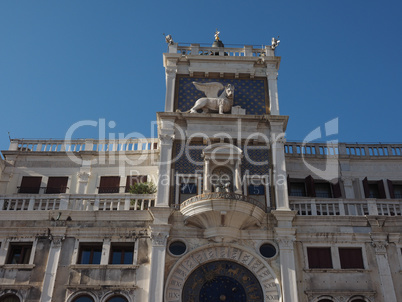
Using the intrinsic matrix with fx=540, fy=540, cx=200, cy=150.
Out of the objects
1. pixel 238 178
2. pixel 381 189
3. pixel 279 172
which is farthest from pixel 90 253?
pixel 381 189

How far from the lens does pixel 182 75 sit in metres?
30.2

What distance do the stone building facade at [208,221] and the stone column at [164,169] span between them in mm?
51

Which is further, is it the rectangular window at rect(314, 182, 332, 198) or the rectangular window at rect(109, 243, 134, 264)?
the rectangular window at rect(314, 182, 332, 198)

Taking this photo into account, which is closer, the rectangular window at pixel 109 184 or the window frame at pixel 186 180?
the window frame at pixel 186 180

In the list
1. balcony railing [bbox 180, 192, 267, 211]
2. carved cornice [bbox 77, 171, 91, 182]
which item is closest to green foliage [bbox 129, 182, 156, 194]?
balcony railing [bbox 180, 192, 267, 211]

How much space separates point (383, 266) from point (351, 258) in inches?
55.0

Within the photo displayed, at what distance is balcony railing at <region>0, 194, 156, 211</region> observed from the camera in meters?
25.9

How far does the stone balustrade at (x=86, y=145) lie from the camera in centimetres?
3084

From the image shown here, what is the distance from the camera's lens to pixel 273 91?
2948cm

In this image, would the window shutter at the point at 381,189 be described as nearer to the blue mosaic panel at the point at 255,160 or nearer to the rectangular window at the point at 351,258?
the rectangular window at the point at 351,258

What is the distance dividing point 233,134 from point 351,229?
745cm

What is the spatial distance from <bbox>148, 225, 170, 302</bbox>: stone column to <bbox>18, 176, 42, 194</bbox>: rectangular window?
29.1ft

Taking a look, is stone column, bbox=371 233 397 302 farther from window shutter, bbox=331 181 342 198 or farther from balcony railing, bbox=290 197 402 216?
window shutter, bbox=331 181 342 198

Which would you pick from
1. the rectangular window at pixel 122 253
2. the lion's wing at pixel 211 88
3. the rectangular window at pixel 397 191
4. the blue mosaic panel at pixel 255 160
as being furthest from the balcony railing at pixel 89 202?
the rectangular window at pixel 397 191
